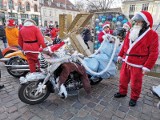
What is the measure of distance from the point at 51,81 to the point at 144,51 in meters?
1.86

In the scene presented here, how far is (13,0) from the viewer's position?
3394 centimetres

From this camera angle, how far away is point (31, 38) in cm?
366

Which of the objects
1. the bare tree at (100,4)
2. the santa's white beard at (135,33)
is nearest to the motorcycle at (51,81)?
the santa's white beard at (135,33)

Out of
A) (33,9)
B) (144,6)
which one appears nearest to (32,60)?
(33,9)

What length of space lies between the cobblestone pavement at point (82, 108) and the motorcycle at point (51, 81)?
23 cm

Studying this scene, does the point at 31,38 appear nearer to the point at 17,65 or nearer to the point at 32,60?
the point at 32,60

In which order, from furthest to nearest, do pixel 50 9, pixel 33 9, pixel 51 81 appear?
pixel 50 9 → pixel 33 9 → pixel 51 81

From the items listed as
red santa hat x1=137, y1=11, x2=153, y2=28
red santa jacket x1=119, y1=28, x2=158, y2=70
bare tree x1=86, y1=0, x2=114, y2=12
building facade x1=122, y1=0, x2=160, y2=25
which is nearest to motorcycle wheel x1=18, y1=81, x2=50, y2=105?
red santa jacket x1=119, y1=28, x2=158, y2=70

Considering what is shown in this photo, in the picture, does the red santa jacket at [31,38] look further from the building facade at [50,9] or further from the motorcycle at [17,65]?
the building facade at [50,9]

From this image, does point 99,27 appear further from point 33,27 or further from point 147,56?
point 147,56

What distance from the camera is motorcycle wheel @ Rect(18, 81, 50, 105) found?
291cm

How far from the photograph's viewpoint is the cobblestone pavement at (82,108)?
272 centimetres

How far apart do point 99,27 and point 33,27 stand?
4985 millimetres

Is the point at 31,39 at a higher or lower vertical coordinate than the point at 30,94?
higher
